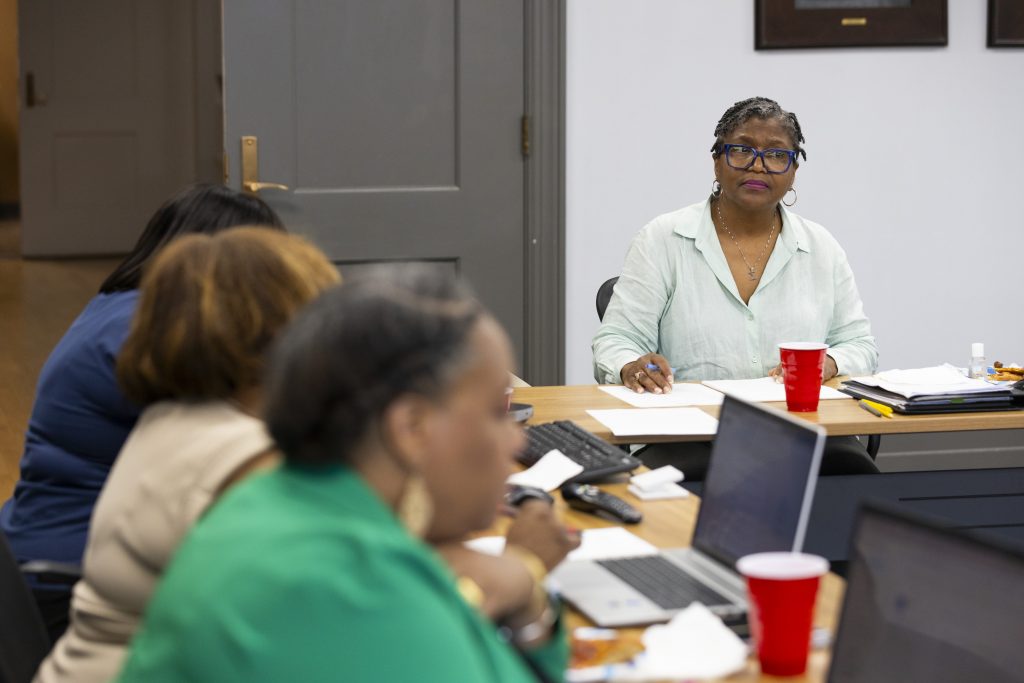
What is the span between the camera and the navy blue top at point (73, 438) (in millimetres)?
2133

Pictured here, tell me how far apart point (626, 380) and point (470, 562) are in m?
1.78

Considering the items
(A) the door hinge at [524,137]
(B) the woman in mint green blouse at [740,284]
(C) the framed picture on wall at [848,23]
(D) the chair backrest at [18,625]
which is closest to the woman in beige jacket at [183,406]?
(D) the chair backrest at [18,625]

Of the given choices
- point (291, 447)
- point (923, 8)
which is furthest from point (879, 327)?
point (291, 447)

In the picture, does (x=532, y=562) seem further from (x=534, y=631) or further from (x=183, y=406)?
(x=183, y=406)

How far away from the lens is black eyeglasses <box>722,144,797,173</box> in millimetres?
3340

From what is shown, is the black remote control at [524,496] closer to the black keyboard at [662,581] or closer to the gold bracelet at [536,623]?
the black keyboard at [662,581]

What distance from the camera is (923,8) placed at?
471cm

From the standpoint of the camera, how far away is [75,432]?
7.01ft

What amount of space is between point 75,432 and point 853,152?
11.0 feet

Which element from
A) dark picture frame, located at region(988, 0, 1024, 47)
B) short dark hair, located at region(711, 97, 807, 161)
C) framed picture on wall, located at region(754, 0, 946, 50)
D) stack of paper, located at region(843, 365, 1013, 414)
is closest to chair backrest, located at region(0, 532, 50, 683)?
stack of paper, located at region(843, 365, 1013, 414)

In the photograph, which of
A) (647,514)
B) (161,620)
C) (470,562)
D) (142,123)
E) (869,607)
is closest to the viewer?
(161,620)

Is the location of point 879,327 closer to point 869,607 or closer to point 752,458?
point 752,458

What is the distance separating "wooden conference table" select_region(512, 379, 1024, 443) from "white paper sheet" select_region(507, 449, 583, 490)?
32 cm

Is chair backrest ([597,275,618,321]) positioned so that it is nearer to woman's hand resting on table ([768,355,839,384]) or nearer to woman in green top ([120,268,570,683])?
woman's hand resting on table ([768,355,839,384])
